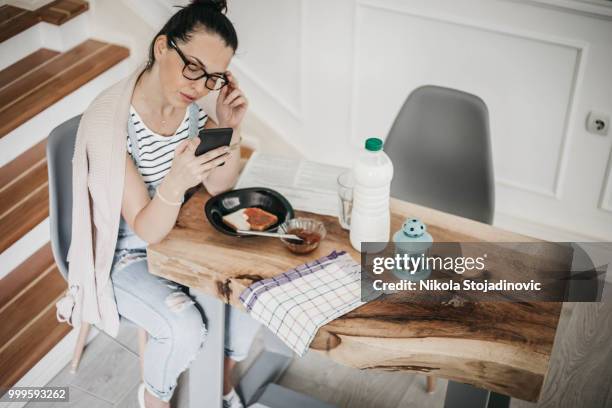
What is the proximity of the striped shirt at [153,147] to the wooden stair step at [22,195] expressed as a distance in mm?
727

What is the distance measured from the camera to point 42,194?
8.32 feet

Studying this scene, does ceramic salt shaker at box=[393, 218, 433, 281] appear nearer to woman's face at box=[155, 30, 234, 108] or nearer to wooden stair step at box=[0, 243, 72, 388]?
woman's face at box=[155, 30, 234, 108]

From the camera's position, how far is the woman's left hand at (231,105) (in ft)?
6.18

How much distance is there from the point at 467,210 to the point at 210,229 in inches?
35.6

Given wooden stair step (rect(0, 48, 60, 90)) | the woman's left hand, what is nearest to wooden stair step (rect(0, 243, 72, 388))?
wooden stair step (rect(0, 48, 60, 90))

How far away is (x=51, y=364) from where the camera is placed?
2314mm

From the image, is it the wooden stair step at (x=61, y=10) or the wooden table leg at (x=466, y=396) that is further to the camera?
the wooden stair step at (x=61, y=10)

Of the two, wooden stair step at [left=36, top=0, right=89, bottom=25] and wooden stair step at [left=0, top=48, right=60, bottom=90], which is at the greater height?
wooden stair step at [left=36, top=0, right=89, bottom=25]

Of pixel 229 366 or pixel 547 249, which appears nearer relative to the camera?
pixel 547 249

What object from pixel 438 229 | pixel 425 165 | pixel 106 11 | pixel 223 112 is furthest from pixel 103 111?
pixel 106 11

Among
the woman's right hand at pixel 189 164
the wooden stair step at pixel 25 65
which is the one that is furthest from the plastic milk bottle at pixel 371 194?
the wooden stair step at pixel 25 65

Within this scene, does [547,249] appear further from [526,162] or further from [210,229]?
[526,162]

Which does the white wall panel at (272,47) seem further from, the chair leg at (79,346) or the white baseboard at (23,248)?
the chair leg at (79,346)

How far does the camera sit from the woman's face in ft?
5.51
